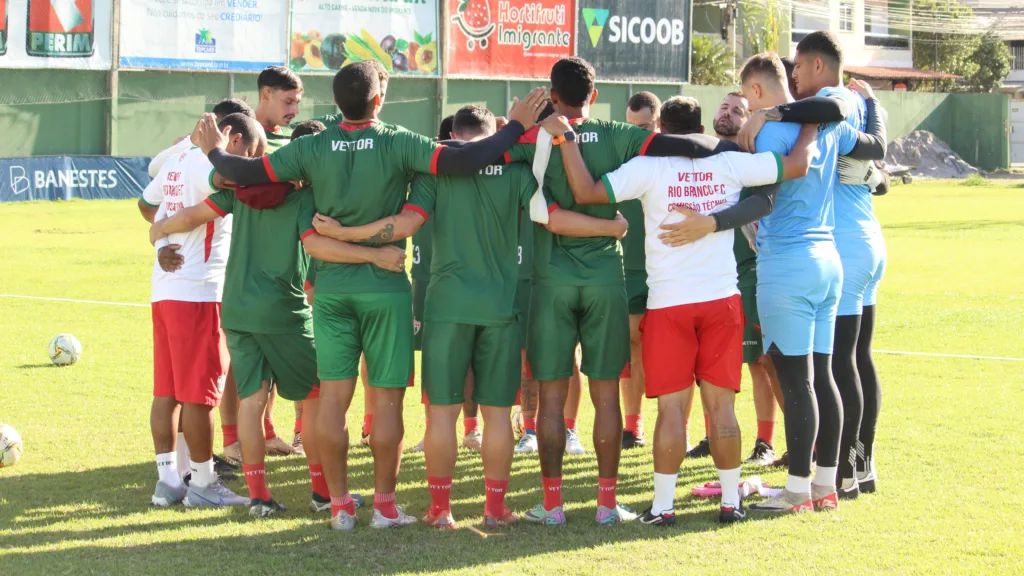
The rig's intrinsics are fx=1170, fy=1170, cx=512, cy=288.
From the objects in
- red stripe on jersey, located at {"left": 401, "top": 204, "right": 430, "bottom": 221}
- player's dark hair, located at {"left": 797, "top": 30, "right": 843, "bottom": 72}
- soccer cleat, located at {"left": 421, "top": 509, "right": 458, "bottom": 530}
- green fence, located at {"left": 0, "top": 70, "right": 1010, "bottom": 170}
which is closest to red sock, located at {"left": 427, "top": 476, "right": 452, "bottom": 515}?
soccer cleat, located at {"left": 421, "top": 509, "right": 458, "bottom": 530}

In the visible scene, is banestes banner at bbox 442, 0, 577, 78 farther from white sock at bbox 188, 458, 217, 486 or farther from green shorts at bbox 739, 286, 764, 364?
white sock at bbox 188, 458, 217, 486

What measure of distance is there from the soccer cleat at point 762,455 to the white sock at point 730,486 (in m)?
1.64

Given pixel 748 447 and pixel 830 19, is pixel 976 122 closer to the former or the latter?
pixel 830 19

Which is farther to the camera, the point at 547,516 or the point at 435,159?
the point at 547,516

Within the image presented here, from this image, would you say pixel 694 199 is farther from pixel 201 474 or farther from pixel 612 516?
pixel 201 474

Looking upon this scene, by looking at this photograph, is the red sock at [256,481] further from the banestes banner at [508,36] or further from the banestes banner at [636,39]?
the banestes banner at [636,39]

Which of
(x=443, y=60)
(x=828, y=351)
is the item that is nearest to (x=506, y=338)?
(x=828, y=351)

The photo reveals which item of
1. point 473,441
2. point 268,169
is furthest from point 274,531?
point 473,441

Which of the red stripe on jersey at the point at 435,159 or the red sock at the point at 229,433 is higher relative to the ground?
the red stripe on jersey at the point at 435,159

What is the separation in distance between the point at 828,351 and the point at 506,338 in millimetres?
1869

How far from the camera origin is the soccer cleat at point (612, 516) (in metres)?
6.36

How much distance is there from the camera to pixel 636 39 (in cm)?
4912

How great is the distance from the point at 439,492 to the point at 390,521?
31cm

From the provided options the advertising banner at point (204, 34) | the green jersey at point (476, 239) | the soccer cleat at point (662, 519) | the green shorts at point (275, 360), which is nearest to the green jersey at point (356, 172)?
the green jersey at point (476, 239)
